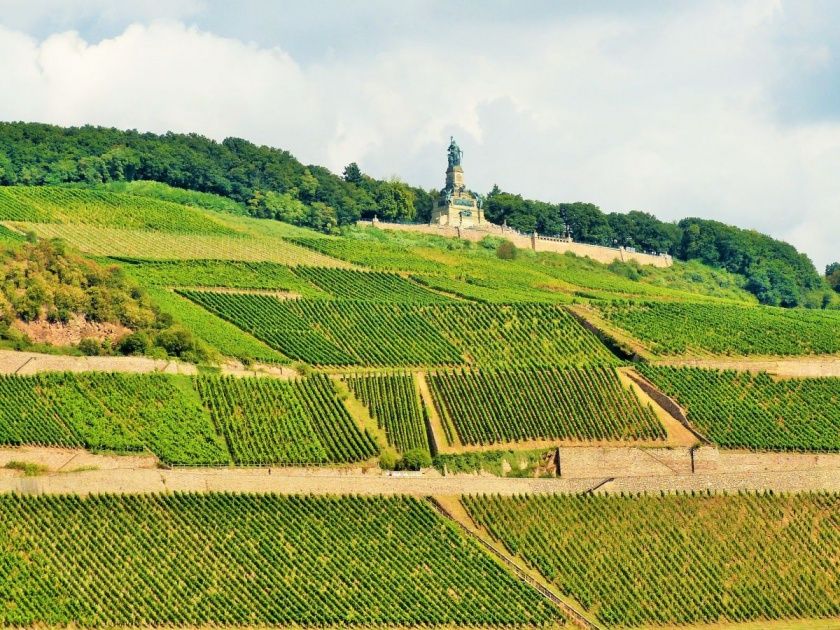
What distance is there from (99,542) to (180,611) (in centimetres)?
467

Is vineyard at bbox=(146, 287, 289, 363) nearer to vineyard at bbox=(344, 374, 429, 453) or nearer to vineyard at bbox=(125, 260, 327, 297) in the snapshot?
vineyard at bbox=(125, 260, 327, 297)

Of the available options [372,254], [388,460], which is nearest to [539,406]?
[388,460]

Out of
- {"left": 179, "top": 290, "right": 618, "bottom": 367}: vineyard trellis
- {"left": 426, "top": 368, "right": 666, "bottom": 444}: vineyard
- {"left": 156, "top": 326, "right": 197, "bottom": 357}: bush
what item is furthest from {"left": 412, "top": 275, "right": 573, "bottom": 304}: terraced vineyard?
{"left": 156, "top": 326, "right": 197, "bottom": 357}: bush

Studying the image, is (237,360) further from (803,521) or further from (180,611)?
(803,521)

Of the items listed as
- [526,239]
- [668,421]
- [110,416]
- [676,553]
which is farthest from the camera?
[526,239]

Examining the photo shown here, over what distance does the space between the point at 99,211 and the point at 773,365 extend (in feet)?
148

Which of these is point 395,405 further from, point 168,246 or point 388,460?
point 168,246

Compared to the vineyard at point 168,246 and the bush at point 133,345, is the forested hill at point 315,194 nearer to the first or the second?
the vineyard at point 168,246

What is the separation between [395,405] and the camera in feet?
264

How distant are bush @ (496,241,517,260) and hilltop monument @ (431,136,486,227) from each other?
10.9m

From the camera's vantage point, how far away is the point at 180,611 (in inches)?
2474

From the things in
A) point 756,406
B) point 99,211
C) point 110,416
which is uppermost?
point 99,211

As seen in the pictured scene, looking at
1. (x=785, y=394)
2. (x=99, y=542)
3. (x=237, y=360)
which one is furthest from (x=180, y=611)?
(x=785, y=394)

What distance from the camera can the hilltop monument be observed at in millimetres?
140750
